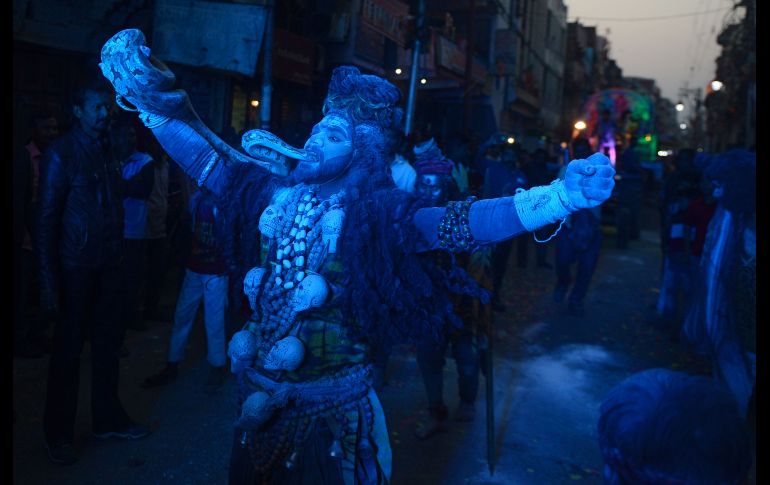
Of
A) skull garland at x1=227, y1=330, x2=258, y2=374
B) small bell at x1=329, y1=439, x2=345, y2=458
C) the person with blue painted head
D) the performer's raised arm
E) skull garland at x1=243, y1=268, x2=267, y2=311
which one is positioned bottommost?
small bell at x1=329, y1=439, x2=345, y2=458

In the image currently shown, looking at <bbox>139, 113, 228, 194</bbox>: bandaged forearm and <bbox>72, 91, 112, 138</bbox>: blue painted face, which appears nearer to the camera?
<bbox>139, 113, 228, 194</bbox>: bandaged forearm

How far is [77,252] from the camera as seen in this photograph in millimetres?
3674

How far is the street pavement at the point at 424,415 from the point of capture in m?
3.88

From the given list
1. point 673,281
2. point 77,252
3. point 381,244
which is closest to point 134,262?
point 77,252

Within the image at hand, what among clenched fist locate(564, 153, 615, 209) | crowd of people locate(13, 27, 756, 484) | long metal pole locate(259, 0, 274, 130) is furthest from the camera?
long metal pole locate(259, 0, 274, 130)

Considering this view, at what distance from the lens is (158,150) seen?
6.38 meters

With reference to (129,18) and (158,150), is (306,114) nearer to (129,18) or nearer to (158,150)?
(129,18)

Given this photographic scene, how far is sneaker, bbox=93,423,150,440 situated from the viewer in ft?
13.4

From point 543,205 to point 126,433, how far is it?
10.8ft

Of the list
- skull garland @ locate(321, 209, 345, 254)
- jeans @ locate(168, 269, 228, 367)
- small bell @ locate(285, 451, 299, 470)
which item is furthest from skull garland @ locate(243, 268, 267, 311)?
jeans @ locate(168, 269, 228, 367)

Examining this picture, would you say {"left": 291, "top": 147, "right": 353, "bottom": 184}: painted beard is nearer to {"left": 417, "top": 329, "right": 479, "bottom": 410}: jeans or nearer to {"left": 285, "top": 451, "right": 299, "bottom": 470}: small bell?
{"left": 285, "top": 451, "right": 299, "bottom": 470}: small bell

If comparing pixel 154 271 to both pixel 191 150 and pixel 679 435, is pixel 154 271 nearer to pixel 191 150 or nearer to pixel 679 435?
pixel 191 150

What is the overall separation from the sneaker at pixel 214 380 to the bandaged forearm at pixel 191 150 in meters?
2.77

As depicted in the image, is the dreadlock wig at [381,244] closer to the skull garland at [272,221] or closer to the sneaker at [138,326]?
the skull garland at [272,221]
